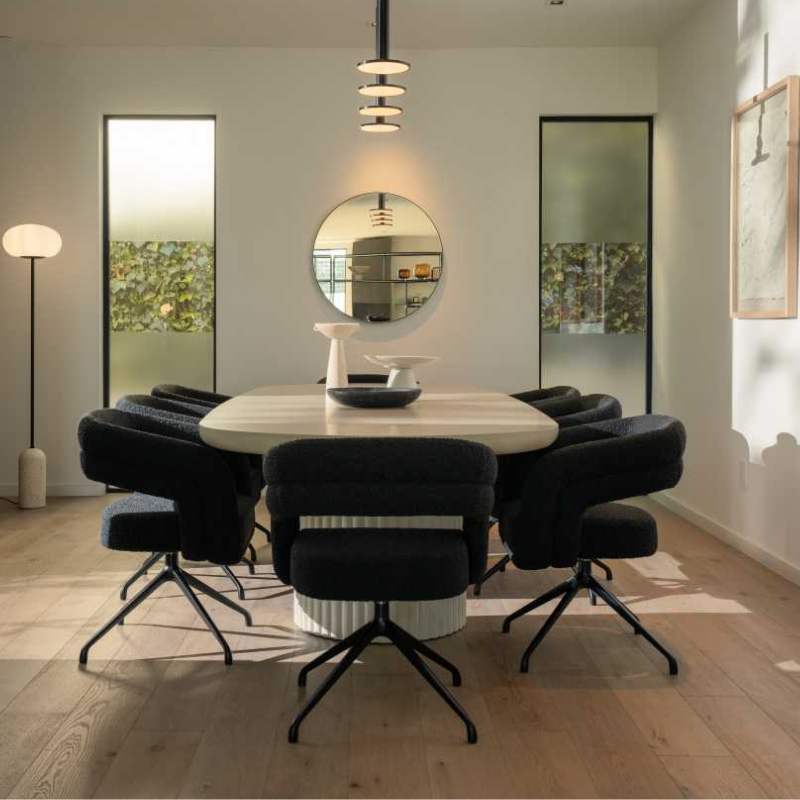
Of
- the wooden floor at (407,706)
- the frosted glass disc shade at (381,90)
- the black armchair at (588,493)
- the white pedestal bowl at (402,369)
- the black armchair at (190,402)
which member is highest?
the frosted glass disc shade at (381,90)

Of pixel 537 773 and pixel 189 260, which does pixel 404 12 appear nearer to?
pixel 189 260


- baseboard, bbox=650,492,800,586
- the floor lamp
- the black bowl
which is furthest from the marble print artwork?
the floor lamp

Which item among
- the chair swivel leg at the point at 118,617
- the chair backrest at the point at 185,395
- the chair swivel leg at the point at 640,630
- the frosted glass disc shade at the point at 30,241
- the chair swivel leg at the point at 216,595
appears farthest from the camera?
the frosted glass disc shade at the point at 30,241

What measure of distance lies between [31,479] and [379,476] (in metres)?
4.41

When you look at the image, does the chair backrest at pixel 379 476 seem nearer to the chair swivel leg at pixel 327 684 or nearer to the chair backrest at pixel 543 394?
the chair swivel leg at pixel 327 684

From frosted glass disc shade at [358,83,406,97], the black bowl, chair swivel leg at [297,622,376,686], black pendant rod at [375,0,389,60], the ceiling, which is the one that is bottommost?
chair swivel leg at [297,622,376,686]

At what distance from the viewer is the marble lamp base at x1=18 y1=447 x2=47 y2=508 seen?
6.59 metres

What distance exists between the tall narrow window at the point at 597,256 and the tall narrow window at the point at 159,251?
7.26 ft

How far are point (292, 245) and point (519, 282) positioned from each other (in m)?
1.47

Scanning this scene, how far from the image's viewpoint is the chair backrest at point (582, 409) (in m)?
4.18

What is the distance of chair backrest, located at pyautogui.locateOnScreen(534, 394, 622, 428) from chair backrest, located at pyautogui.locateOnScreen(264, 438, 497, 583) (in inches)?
57.5

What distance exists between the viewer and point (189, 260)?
714 cm

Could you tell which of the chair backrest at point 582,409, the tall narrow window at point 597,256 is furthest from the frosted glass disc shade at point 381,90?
the tall narrow window at point 597,256

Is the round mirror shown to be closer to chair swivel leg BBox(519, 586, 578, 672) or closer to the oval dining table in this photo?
the oval dining table
